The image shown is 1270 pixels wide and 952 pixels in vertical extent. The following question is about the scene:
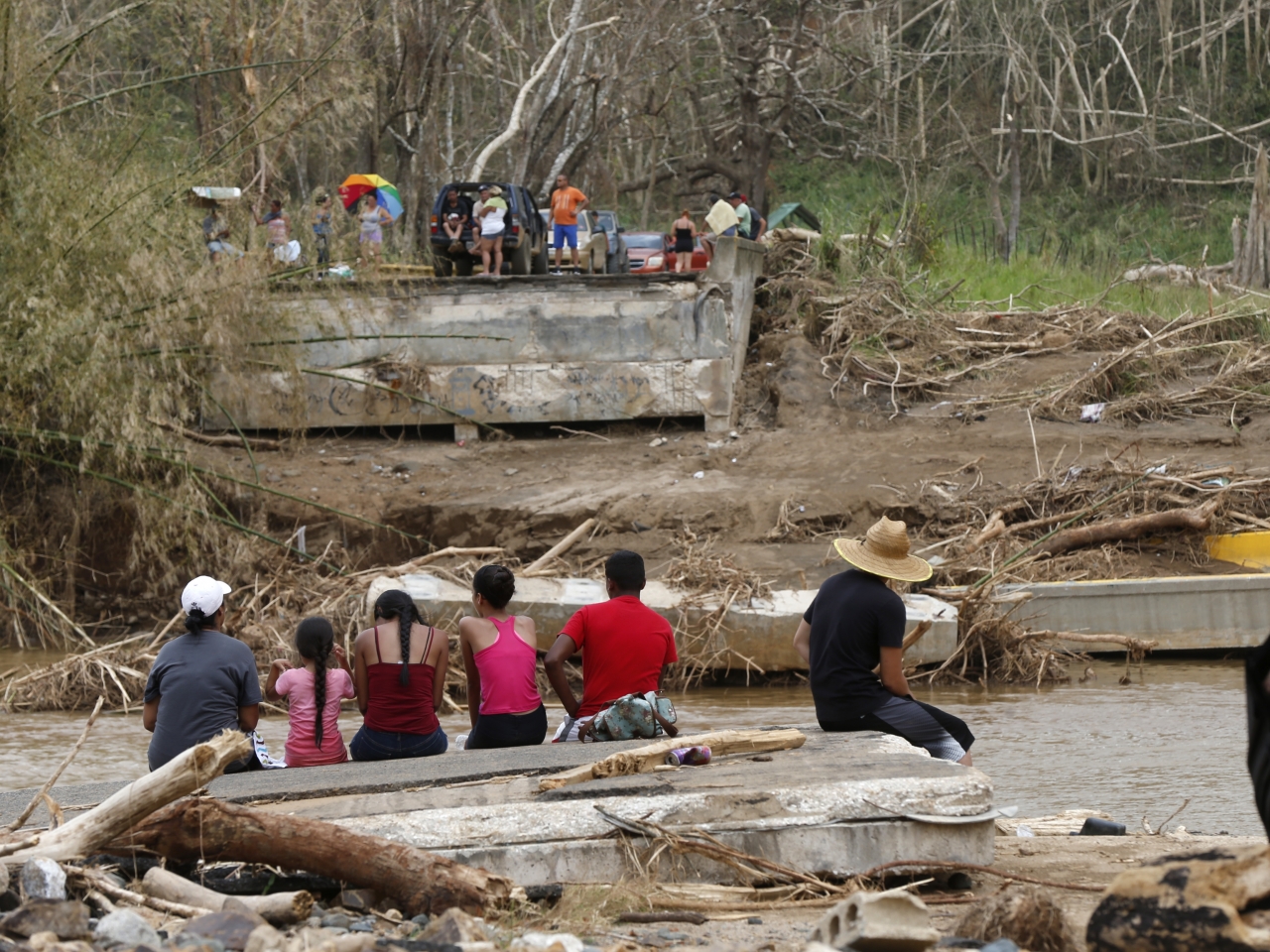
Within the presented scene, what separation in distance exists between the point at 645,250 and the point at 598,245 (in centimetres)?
213

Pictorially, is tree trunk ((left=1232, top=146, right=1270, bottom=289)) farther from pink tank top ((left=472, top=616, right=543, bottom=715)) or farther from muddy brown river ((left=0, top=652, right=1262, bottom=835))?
pink tank top ((left=472, top=616, right=543, bottom=715))

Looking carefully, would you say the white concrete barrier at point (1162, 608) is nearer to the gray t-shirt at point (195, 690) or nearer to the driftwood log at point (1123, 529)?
the driftwood log at point (1123, 529)

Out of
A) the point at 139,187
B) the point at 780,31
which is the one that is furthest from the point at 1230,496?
the point at 780,31

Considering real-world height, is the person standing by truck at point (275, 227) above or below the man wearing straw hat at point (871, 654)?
above

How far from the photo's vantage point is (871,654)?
5.77 metres

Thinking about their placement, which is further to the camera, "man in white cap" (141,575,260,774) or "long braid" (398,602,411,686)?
"long braid" (398,602,411,686)

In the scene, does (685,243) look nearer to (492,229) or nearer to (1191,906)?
(492,229)

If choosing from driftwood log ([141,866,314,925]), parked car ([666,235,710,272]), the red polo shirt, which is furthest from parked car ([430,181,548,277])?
driftwood log ([141,866,314,925])

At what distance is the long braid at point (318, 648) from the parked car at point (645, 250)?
15894 mm

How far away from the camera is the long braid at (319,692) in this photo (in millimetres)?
6082

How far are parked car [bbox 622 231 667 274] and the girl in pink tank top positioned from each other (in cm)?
1570

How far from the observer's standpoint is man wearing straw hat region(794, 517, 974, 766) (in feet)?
18.7

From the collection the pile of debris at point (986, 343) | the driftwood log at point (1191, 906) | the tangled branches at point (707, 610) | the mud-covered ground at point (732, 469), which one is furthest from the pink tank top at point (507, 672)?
the pile of debris at point (986, 343)

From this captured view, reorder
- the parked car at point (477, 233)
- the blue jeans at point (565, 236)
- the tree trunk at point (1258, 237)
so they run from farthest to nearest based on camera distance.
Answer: the tree trunk at point (1258, 237) < the blue jeans at point (565, 236) < the parked car at point (477, 233)
